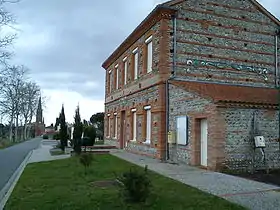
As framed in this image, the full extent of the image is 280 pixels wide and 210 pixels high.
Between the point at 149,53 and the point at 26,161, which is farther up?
the point at 149,53

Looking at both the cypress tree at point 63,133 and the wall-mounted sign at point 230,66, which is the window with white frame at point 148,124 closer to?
the wall-mounted sign at point 230,66

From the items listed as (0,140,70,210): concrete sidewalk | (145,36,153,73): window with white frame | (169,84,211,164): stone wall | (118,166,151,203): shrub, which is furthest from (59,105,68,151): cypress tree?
(118,166,151,203): shrub

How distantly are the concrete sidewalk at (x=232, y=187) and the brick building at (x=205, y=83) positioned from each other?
1328 mm

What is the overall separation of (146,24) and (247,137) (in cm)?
965

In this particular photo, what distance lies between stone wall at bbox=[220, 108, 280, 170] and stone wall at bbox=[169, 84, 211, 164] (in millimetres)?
1298

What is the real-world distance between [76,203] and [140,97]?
46.1 feet

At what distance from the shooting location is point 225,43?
19.2m

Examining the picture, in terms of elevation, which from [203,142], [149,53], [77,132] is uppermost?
[149,53]

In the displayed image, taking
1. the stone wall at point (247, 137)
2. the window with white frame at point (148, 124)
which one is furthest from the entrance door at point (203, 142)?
the window with white frame at point (148, 124)

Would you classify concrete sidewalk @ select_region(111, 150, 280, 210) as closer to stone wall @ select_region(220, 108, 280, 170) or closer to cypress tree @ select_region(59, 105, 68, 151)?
stone wall @ select_region(220, 108, 280, 170)

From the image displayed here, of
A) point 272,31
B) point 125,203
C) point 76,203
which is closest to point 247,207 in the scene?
point 125,203

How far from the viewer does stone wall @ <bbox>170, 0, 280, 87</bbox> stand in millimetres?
18359

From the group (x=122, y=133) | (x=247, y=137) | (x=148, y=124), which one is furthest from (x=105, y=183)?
(x=122, y=133)

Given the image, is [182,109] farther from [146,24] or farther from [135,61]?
[135,61]
